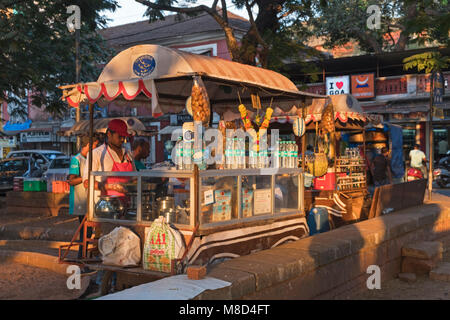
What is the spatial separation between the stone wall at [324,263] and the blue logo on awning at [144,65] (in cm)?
226

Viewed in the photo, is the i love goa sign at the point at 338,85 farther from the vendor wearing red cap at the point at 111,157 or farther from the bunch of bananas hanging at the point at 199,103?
the bunch of bananas hanging at the point at 199,103

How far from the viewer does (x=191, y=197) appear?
4.93 metres

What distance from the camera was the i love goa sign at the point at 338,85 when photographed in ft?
81.1

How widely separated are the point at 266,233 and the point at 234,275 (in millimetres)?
1923

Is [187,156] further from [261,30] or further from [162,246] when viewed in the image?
[261,30]

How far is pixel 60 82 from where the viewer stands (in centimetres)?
1652

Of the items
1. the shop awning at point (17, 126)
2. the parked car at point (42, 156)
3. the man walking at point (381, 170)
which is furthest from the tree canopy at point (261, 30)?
the shop awning at point (17, 126)

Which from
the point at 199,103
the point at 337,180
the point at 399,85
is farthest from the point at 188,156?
the point at 399,85

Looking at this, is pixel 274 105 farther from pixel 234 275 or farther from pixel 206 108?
pixel 234 275

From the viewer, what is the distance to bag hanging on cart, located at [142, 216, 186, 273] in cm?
487

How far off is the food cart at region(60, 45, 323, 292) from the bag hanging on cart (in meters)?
0.08

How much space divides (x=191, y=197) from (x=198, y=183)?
0.16 metres

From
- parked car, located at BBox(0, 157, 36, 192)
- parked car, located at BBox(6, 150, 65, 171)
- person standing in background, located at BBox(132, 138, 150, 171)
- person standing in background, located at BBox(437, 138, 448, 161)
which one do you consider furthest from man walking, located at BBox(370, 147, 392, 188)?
parked car, located at BBox(0, 157, 36, 192)
